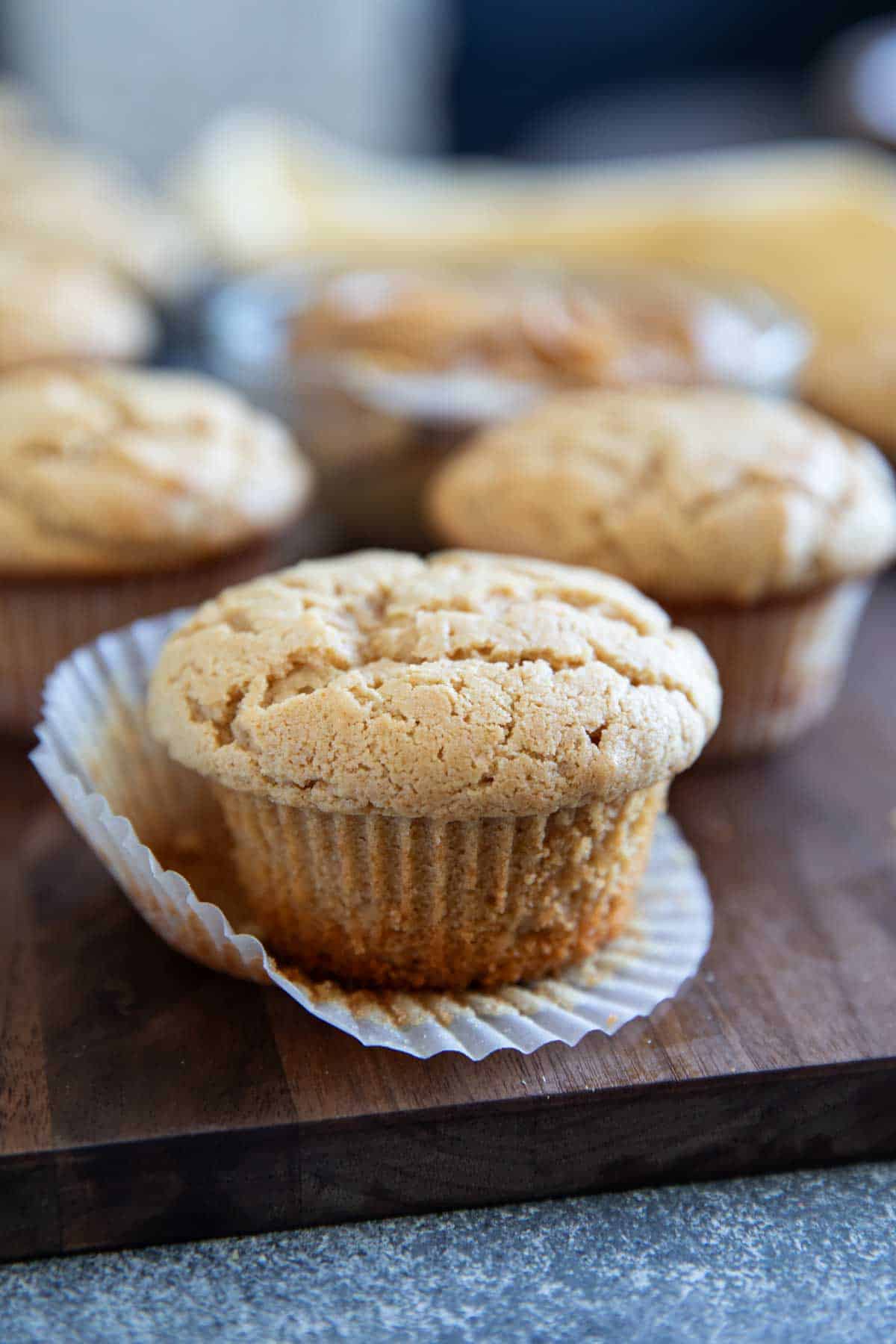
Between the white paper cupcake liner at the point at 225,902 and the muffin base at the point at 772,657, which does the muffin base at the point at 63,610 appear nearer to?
the white paper cupcake liner at the point at 225,902

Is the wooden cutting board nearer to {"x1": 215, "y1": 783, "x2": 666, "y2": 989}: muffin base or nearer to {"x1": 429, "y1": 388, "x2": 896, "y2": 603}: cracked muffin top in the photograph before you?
{"x1": 215, "y1": 783, "x2": 666, "y2": 989}: muffin base

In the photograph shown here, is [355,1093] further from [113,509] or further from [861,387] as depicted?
[861,387]

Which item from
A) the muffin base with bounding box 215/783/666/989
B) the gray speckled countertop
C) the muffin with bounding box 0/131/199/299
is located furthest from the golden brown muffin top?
the gray speckled countertop

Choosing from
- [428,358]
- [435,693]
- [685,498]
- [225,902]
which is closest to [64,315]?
[428,358]

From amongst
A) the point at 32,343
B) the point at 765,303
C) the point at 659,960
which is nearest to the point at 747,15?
the point at 765,303

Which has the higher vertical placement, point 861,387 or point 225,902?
point 861,387

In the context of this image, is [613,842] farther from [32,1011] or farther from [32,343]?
[32,343]
